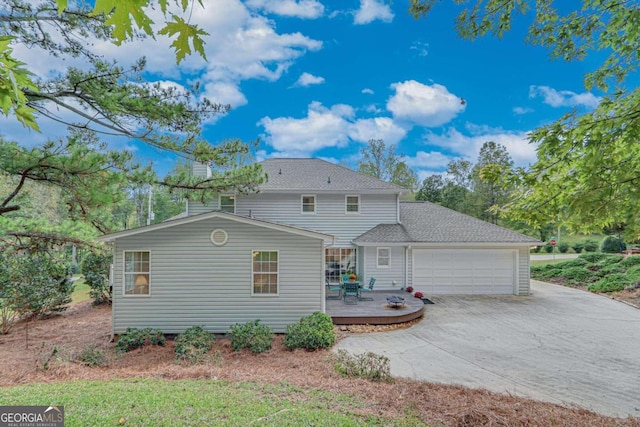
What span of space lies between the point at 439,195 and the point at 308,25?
77.5 feet

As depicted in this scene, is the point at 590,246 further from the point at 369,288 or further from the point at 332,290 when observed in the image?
the point at 332,290

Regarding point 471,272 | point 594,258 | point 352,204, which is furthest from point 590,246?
point 352,204

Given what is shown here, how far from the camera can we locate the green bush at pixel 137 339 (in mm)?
7824

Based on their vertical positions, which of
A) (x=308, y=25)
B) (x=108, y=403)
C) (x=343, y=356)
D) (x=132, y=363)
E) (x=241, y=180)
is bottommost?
(x=132, y=363)

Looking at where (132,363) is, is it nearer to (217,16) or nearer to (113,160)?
(113,160)

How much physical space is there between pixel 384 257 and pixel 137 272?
32.3 feet

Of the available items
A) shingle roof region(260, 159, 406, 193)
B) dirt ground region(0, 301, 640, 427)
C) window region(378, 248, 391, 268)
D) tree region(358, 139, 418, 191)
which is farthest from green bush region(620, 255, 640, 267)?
dirt ground region(0, 301, 640, 427)

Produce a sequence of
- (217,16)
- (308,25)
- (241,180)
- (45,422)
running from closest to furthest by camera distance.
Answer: (217,16) < (45,422) < (241,180) < (308,25)

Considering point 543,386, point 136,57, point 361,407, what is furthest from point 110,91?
point 543,386

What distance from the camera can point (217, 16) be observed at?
3.11 m

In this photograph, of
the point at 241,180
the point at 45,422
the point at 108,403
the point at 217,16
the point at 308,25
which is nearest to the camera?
the point at 217,16

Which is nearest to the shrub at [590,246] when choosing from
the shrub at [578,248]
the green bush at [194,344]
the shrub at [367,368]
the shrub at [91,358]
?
the shrub at [578,248]

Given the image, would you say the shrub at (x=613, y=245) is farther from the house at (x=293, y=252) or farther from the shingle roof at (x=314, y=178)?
the shingle roof at (x=314, y=178)

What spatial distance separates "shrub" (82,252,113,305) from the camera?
13297mm
